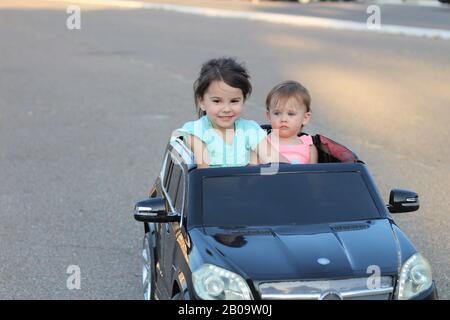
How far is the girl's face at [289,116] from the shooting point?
6004mm

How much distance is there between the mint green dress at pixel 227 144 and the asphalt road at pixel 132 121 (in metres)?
1.47

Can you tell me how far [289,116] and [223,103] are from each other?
52cm

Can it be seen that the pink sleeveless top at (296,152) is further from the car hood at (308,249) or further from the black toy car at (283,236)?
the car hood at (308,249)

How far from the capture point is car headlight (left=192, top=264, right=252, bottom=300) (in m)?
4.51

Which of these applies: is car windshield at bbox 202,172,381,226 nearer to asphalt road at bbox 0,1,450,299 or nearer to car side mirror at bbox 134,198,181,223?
car side mirror at bbox 134,198,181,223

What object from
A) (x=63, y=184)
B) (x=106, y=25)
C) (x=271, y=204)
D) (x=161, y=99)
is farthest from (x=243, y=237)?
(x=106, y=25)

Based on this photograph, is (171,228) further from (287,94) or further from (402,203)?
(402,203)

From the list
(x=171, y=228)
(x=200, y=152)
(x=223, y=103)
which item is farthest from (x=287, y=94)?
(x=171, y=228)

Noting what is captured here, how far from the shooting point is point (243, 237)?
492 centimetres

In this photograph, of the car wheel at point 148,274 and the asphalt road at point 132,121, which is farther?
the asphalt road at point 132,121

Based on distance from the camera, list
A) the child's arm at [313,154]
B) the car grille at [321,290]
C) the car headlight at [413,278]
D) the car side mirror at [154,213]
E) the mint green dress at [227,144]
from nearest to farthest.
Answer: the car grille at [321,290] < the car headlight at [413,278] < the car side mirror at [154,213] < the mint green dress at [227,144] < the child's arm at [313,154]

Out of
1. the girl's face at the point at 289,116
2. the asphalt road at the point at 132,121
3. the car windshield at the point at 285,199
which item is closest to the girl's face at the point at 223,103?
the girl's face at the point at 289,116

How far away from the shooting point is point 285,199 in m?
5.25
